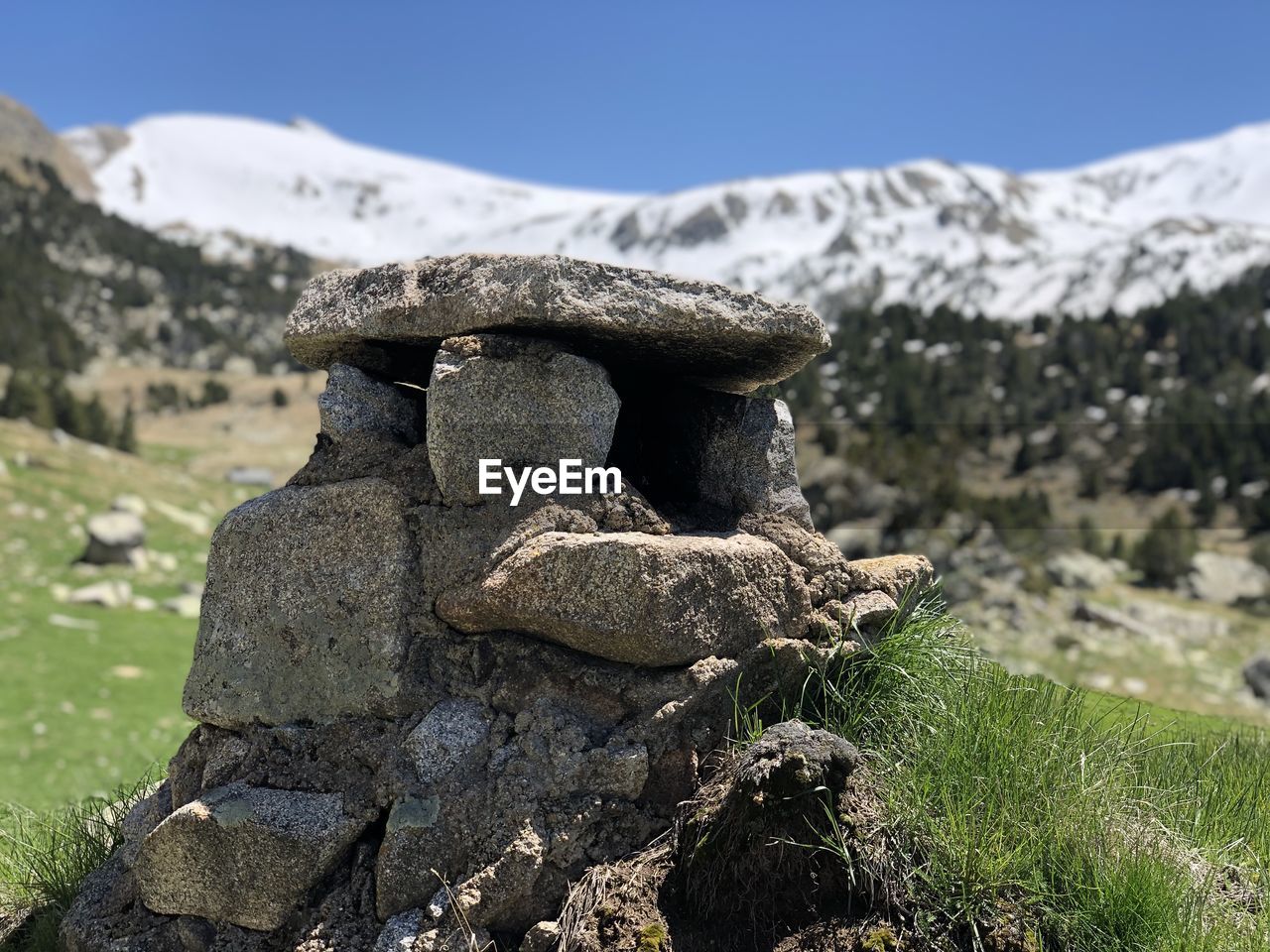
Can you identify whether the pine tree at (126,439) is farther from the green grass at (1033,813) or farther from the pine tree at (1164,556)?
the green grass at (1033,813)

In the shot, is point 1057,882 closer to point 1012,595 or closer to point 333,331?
point 333,331

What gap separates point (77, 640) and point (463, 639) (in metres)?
14.8

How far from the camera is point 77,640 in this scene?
56.1ft

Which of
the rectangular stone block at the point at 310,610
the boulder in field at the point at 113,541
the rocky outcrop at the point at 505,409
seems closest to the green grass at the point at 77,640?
the boulder in field at the point at 113,541

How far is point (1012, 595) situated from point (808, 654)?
769 inches

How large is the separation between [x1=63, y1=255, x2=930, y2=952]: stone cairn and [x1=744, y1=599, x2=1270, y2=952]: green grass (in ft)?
1.08

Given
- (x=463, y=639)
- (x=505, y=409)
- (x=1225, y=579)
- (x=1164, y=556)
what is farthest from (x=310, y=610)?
(x=1225, y=579)

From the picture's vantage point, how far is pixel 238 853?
4.42 meters

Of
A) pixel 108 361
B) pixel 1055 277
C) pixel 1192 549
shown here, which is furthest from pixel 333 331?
pixel 1055 277

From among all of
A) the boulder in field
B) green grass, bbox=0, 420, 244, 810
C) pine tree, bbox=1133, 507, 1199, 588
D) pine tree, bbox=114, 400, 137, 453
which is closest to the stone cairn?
green grass, bbox=0, 420, 244, 810

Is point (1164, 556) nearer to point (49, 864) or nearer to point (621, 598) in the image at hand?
point (621, 598)

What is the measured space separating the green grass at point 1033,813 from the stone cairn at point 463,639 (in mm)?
329

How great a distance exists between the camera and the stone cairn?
4363mm

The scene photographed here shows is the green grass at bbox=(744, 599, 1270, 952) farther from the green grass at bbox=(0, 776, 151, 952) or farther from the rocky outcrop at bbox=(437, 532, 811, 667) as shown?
the green grass at bbox=(0, 776, 151, 952)
